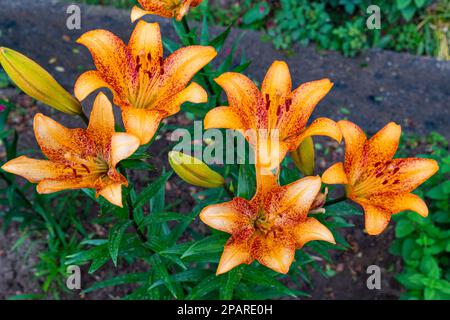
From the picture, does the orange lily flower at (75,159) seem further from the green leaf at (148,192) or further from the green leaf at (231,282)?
the green leaf at (231,282)

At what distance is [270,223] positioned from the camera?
1523 millimetres

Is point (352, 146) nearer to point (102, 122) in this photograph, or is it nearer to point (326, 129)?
point (326, 129)

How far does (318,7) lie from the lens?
401 centimetres

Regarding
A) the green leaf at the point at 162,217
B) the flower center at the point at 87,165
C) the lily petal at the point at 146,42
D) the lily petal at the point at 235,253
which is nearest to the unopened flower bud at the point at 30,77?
the flower center at the point at 87,165

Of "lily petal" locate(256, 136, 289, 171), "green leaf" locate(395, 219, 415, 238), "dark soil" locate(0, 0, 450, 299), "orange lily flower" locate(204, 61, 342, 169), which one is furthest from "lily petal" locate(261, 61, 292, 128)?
"dark soil" locate(0, 0, 450, 299)

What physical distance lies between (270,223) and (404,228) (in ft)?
4.95

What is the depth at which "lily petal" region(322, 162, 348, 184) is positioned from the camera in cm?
147

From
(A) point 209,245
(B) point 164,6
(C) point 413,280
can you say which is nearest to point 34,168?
(A) point 209,245

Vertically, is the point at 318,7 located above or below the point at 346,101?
above

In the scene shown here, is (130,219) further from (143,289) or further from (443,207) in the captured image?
(443,207)

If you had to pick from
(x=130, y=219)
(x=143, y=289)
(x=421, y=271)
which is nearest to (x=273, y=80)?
(x=130, y=219)

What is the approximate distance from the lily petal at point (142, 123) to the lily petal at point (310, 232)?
518 millimetres

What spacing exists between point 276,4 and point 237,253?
3.25 meters

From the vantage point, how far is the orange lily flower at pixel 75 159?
146 cm
